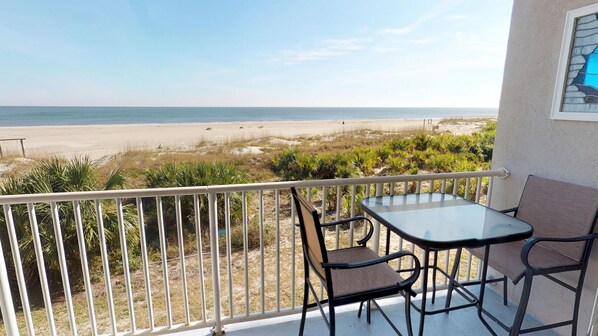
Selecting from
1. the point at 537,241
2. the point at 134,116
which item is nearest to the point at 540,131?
the point at 537,241

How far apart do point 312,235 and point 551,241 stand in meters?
1.31

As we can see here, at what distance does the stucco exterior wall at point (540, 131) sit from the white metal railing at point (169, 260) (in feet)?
0.77

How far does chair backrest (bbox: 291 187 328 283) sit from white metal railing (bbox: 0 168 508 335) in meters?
0.39

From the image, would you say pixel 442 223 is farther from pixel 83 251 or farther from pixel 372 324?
pixel 83 251

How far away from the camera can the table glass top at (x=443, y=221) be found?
138 cm

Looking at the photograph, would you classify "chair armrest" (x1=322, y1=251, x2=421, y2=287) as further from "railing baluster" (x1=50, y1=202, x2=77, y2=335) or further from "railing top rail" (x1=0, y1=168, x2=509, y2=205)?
"railing baluster" (x1=50, y1=202, x2=77, y2=335)

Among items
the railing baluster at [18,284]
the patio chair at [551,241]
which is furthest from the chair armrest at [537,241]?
the railing baluster at [18,284]

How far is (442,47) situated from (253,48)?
1068 centimetres

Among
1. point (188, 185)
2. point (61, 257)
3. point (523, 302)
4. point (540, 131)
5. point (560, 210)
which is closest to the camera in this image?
point (523, 302)

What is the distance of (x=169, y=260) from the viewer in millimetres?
4453

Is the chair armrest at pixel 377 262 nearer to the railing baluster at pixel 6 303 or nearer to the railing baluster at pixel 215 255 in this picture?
the railing baluster at pixel 215 255

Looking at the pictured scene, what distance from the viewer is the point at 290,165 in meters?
8.23

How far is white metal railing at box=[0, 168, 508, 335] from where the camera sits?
1.61 metres

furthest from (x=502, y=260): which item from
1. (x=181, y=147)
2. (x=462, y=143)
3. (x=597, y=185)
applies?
(x=181, y=147)
